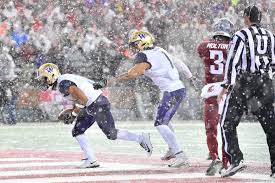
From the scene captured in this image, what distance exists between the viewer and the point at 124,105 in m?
26.0

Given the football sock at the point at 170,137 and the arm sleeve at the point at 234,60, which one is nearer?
the arm sleeve at the point at 234,60

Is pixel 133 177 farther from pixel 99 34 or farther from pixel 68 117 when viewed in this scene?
pixel 99 34

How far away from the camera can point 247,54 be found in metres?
9.38

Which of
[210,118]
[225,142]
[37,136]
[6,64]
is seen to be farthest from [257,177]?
[6,64]

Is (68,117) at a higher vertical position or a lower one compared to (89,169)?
higher

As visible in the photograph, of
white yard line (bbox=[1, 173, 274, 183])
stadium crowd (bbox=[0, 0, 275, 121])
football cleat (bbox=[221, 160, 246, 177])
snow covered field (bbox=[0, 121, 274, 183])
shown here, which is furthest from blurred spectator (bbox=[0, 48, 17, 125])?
football cleat (bbox=[221, 160, 246, 177])

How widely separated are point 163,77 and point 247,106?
7.60 feet

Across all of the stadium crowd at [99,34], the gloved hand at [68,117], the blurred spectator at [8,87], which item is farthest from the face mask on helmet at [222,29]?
the stadium crowd at [99,34]

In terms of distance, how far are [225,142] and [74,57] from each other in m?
16.6

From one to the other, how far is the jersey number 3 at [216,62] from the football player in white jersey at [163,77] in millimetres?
819

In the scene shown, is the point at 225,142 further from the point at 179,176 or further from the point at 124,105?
the point at 124,105

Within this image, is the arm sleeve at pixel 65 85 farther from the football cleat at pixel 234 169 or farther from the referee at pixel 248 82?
the football cleat at pixel 234 169

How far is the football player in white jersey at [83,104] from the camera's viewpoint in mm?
10906

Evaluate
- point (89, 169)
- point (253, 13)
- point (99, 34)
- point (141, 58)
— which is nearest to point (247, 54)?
point (253, 13)
